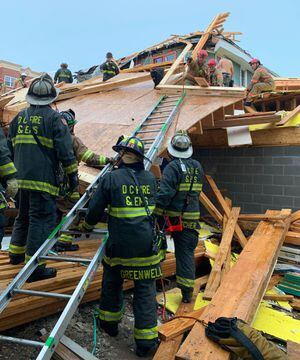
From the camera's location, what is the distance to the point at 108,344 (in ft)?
10.9

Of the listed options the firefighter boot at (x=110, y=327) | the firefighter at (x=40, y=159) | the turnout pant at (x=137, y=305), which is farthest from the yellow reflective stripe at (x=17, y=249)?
the firefighter boot at (x=110, y=327)

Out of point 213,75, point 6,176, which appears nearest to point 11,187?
point 6,176

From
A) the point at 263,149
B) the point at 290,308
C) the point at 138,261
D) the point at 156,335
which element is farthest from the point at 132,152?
the point at 263,149

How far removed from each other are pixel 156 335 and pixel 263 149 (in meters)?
4.93

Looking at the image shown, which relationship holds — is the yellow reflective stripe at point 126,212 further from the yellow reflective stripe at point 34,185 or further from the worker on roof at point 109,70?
the worker on roof at point 109,70

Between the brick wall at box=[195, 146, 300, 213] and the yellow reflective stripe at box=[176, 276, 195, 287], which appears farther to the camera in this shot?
the brick wall at box=[195, 146, 300, 213]

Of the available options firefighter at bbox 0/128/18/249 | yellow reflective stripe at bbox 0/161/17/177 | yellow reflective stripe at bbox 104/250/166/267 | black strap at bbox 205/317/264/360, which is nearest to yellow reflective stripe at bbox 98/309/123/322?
yellow reflective stripe at bbox 104/250/166/267

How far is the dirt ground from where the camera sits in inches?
116

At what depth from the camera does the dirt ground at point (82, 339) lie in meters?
2.94

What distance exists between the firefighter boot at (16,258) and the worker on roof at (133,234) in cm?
98

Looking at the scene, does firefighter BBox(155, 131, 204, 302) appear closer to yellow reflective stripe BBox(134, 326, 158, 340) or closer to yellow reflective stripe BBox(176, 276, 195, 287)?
yellow reflective stripe BBox(176, 276, 195, 287)

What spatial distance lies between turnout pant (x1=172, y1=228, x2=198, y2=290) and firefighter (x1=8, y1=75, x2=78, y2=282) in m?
1.53

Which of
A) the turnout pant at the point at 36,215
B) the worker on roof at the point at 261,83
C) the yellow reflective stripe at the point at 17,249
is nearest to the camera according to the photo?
the turnout pant at the point at 36,215

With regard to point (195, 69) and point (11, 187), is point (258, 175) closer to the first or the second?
point (195, 69)
